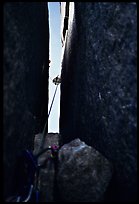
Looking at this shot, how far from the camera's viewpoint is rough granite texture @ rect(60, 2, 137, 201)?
254 cm

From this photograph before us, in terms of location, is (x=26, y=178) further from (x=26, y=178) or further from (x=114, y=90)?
(x=114, y=90)

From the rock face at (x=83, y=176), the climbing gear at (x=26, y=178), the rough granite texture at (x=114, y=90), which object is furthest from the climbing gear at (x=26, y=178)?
the rough granite texture at (x=114, y=90)

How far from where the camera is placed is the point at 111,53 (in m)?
3.09

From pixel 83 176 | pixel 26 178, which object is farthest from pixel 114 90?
pixel 26 178

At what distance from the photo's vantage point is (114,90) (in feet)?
9.73

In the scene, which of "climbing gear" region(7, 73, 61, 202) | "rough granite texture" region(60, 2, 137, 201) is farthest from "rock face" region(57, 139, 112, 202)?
"climbing gear" region(7, 73, 61, 202)

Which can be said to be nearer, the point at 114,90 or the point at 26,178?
the point at 26,178

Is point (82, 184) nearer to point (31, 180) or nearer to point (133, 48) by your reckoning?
point (31, 180)

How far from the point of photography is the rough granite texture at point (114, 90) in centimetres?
254

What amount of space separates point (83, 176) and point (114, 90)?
1.29 m

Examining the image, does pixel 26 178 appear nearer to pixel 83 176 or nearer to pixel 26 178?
pixel 26 178

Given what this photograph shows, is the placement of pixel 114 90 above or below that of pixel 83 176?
above

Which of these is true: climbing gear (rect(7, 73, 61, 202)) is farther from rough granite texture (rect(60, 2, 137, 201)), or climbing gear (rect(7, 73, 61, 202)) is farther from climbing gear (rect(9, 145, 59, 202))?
rough granite texture (rect(60, 2, 137, 201))

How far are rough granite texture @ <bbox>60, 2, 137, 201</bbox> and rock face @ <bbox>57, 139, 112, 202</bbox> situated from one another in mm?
200
